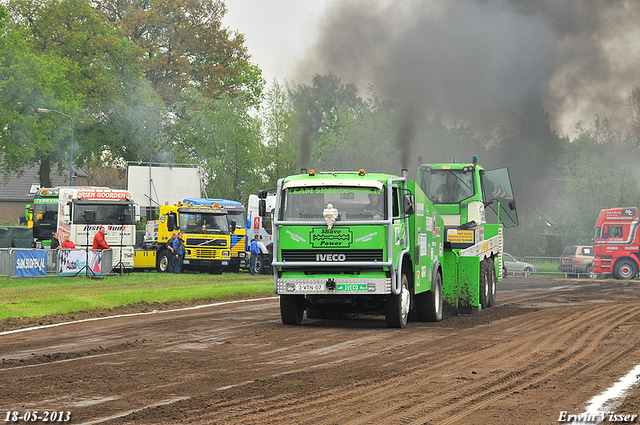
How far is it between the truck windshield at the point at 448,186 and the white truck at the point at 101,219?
50.0ft

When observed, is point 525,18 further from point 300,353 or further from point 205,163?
point 205,163

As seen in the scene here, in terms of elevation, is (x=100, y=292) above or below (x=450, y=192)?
below

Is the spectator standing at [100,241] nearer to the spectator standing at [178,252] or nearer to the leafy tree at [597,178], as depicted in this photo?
the spectator standing at [178,252]

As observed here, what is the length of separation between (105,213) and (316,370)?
24514 millimetres

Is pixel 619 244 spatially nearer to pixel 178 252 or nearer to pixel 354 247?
pixel 178 252

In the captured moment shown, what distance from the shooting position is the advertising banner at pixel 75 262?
28500 mm

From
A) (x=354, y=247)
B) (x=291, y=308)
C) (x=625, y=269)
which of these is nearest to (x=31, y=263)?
(x=291, y=308)

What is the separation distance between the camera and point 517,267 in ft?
139

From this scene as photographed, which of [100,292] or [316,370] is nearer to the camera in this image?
[316,370]

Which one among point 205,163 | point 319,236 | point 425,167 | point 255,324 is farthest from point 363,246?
point 205,163

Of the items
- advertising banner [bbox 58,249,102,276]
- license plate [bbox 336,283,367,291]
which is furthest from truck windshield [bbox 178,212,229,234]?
license plate [bbox 336,283,367,291]

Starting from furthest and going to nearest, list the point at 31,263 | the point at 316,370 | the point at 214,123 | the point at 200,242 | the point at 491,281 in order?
the point at 214,123 < the point at 200,242 < the point at 31,263 < the point at 491,281 < the point at 316,370

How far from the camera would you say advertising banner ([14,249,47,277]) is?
91.6ft

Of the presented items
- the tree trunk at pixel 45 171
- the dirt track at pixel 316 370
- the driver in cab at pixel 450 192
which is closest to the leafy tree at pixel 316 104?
the driver in cab at pixel 450 192
